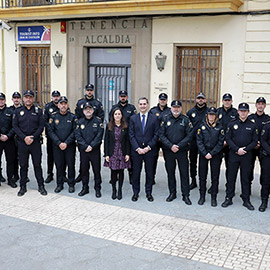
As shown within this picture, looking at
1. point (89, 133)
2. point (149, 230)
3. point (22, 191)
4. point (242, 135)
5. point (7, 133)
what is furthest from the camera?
point (7, 133)

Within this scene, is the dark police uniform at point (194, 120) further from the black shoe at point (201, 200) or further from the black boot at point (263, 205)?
the black boot at point (263, 205)

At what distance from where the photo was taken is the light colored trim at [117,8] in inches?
420

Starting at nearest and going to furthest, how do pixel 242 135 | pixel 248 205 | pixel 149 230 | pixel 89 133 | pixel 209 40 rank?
pixel 149 230, pixel 242 135, pixel 248 205, pixel 89 133, pixel 209 40

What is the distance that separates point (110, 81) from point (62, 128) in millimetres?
6246

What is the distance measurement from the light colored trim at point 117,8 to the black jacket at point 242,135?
15.6ft

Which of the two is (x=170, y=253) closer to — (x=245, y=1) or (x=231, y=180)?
(x=231, y=180)

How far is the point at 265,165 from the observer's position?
22.7 ft

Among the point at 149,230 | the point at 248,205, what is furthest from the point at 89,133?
the point at 248,205

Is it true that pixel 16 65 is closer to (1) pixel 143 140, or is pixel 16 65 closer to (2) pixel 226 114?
(1) pixel 143 140

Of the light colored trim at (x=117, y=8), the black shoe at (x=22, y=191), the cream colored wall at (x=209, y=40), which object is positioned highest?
the light colored trim at (x=117, y=8)

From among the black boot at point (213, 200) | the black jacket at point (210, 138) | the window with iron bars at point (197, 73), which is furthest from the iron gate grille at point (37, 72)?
the black boot at point (213, 200)

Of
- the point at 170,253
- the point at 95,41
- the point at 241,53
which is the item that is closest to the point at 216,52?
the point at 241,53

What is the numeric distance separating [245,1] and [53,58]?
21.3 feet

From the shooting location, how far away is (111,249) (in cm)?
524
